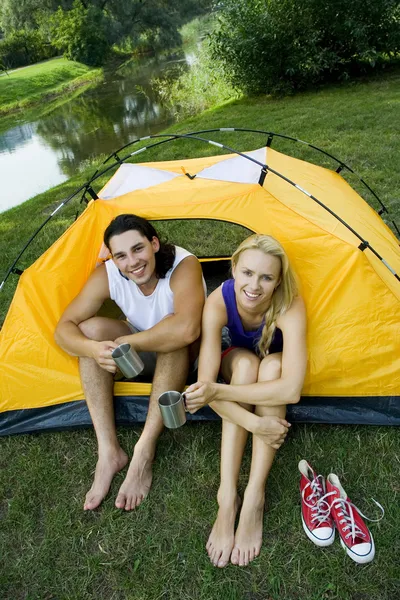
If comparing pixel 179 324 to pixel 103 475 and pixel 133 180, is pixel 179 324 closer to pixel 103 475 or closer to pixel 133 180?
pixel 103 475

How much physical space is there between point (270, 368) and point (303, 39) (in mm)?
8062

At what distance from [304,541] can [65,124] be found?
12237 millimetres

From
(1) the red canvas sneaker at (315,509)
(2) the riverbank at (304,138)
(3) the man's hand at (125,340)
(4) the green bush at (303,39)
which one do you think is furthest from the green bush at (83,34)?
(1) the red canvas sneaker at (315,509)

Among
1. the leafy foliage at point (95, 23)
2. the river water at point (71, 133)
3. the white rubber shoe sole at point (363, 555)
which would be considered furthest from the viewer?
the leafy foliage at point (95, 23)

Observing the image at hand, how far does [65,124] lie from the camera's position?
469 inches

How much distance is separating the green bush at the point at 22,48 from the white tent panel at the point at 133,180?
2547 centimetres

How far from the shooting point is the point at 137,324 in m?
2.21

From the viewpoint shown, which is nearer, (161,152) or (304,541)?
(304,541)

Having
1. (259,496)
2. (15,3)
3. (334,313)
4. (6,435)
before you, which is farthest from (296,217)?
(15,3)

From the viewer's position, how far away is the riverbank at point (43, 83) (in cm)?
1595

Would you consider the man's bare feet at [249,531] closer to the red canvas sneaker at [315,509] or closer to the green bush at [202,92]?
the red canvas sneaker at [315,509]

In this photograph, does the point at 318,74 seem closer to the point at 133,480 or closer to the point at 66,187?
the point at 66,187

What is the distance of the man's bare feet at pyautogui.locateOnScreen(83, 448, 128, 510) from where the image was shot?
6.17 feet

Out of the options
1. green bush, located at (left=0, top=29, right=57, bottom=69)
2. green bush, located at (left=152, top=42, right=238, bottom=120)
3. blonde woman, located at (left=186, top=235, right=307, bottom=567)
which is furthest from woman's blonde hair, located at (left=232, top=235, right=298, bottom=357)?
green bush, located at (left=0, top=29, right=57, bottom=69)
